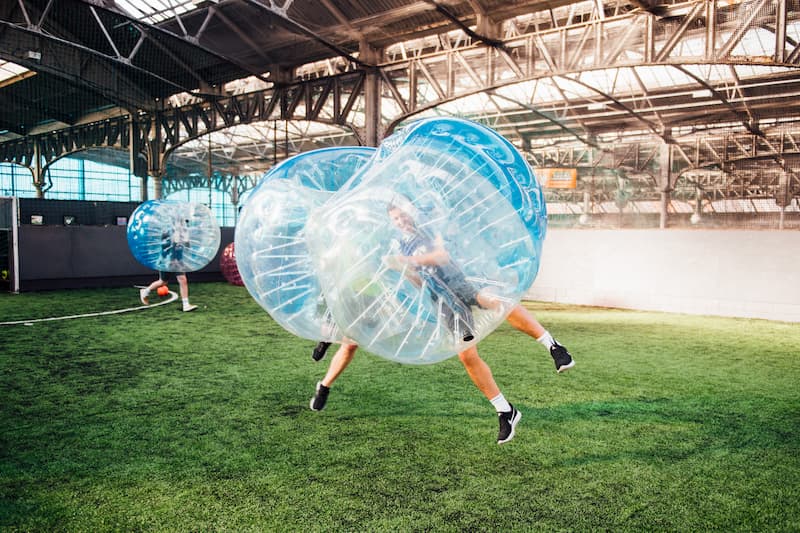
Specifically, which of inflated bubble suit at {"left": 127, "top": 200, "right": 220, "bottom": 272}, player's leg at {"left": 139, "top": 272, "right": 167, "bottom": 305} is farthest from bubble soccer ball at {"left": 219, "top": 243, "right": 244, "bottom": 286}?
inflated bubble suit at {"left": 127, "top": 200, "right": 220, "bottom": 272}

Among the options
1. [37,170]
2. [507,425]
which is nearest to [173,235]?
[507,425]

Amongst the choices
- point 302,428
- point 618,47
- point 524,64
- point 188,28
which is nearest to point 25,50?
point 188,28

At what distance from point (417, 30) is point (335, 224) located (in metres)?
11.4

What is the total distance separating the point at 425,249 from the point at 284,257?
3.42ft

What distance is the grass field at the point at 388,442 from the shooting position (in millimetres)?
2588

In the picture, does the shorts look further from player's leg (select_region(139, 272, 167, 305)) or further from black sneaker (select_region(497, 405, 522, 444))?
player's leg (select_region(139, 272, 167, 305))

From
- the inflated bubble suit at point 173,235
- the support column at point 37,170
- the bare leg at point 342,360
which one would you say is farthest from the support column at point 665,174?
the support column at point 37,170

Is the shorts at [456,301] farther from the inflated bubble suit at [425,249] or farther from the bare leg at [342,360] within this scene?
the bare leg at [342,360]

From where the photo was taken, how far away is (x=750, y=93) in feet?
52.3

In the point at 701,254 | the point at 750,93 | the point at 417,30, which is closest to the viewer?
the point at 701,254

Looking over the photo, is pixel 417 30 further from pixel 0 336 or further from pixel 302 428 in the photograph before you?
pixel 302 428

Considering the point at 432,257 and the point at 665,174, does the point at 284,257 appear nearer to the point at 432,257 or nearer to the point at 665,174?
the point at 432,257

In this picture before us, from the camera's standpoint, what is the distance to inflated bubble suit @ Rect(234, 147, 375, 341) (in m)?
3.21

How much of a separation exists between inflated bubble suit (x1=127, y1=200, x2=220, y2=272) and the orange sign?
906cm
